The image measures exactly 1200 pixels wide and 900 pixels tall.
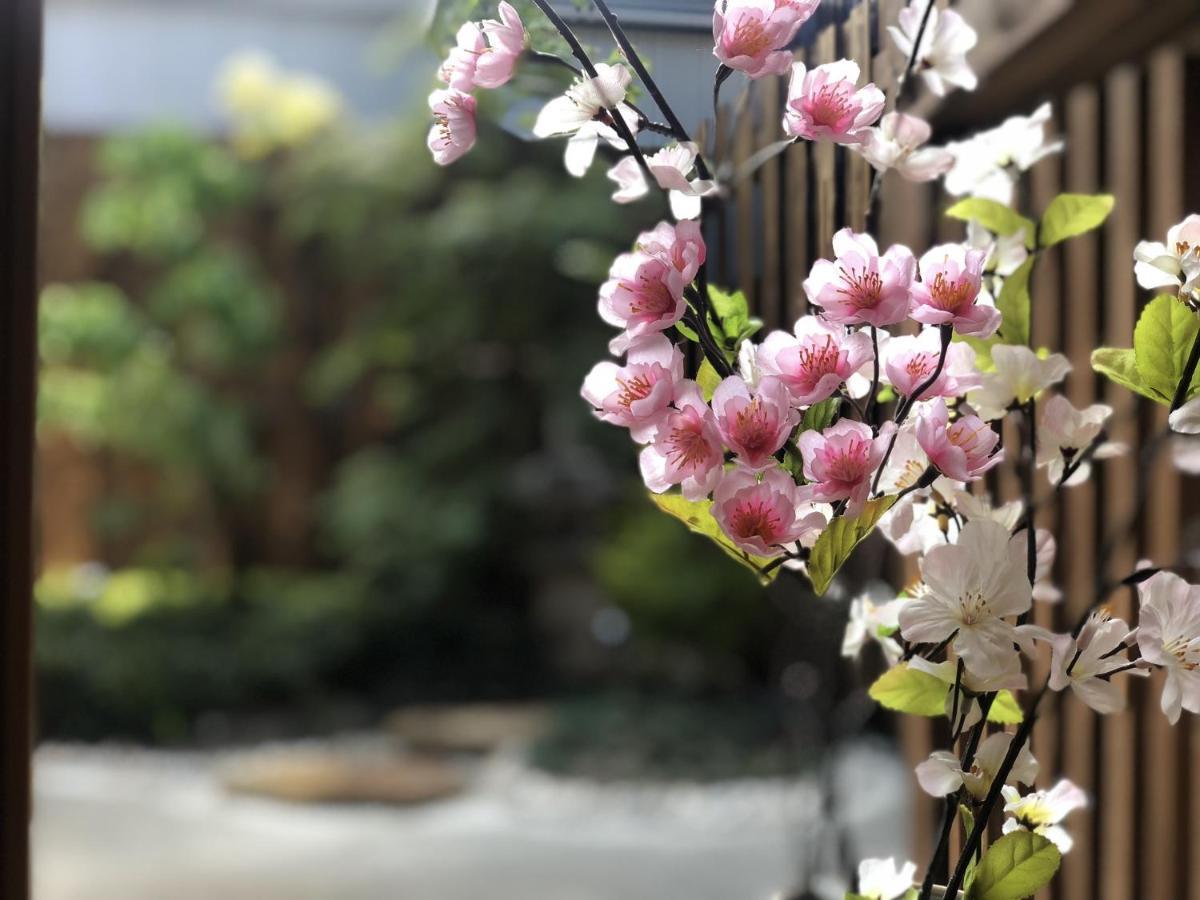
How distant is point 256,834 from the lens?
2980 millimetres

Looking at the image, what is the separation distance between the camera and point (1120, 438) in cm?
155

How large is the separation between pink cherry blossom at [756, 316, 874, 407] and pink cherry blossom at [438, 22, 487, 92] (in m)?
0.20

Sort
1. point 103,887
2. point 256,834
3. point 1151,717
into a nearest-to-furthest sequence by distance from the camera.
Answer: point 1151,717, point 103,887, point 256,834

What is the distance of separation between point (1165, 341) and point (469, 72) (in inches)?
14.1

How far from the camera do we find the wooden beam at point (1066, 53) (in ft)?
3.88

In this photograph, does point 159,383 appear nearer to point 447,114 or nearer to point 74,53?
point 74,53

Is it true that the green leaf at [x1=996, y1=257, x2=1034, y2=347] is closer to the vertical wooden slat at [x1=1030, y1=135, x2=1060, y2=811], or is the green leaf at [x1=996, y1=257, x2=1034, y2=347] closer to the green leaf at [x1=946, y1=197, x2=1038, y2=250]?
the green leaf at [x1=946, y1=197, x2=1038, y2=250]

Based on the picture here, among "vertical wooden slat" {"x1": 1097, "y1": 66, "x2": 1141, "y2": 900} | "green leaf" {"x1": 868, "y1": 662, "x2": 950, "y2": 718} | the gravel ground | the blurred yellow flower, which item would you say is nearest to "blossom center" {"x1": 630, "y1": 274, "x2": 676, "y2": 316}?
"green leaf" {"x1": 868, "y1": 662, "x2": 950, "y2": 718}

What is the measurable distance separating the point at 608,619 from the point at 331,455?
1.44 metres

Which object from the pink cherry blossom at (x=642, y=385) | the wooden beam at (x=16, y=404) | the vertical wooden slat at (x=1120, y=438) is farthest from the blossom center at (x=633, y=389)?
the vertical wooden slat at (x=1120, y=438)

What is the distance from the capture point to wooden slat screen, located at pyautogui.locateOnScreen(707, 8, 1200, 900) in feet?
4.95

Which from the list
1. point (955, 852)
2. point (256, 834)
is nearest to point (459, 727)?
point (256, 834)

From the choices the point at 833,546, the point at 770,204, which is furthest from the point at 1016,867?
the point at 770,204

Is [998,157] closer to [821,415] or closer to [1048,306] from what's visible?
[821,415]
